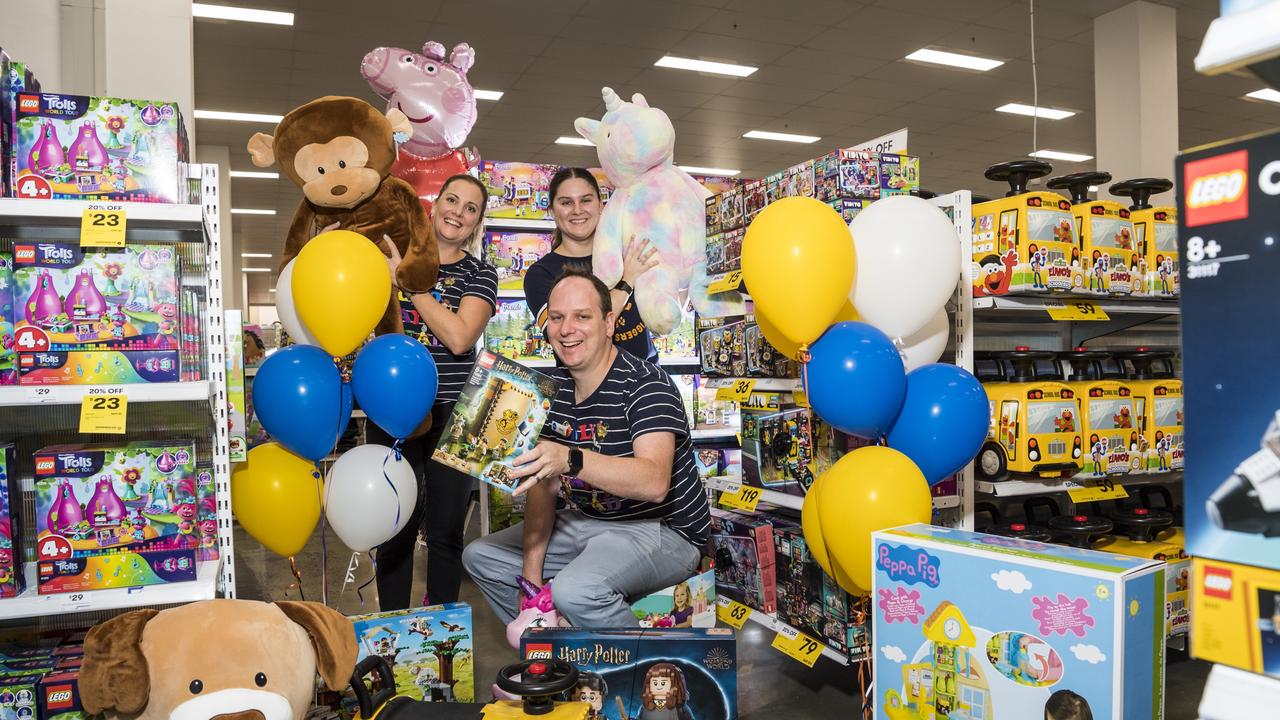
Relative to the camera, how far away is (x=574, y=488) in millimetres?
2465

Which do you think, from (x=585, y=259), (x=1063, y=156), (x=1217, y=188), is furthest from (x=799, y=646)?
(x=1063, y=156)

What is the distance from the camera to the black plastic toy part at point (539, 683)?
5.59 feet

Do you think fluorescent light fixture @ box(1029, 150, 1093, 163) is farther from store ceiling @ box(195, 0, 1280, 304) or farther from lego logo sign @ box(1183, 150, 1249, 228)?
lego logo sign @ box(1183, 150, 1249, 228)

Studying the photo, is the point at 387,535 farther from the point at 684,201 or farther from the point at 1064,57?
the point at 1064,57

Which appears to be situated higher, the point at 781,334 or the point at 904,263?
the point at 904,263

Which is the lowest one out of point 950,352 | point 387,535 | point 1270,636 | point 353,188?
point 387,535

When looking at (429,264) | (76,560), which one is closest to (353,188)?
(429,264)

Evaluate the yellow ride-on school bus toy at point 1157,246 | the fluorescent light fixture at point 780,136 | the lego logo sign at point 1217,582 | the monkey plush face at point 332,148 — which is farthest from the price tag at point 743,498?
the fluorescent light fixture at point 780,136

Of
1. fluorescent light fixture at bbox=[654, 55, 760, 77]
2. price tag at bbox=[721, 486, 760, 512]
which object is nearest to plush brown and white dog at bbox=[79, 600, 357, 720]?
price tag at bbox=[721, 486, 760, 512]

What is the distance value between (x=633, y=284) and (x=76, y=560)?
1.88m

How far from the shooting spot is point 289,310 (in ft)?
8.38

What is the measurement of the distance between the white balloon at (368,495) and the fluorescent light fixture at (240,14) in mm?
5195

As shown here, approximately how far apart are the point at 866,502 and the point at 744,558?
1.22 metres

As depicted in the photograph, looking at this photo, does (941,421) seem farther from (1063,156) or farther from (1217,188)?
(1063,156)
